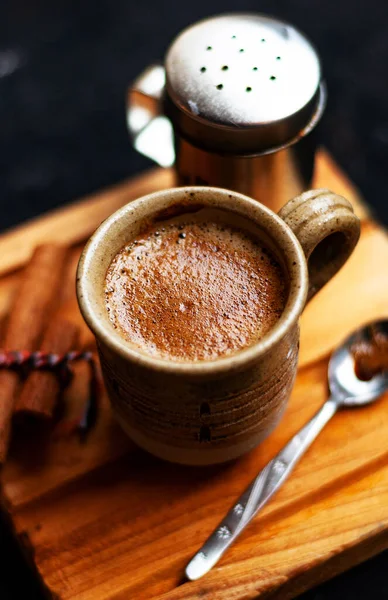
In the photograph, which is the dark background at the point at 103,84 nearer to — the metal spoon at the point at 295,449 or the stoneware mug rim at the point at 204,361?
the metal spoon at the point at 295,449

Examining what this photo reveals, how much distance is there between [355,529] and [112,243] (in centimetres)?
45

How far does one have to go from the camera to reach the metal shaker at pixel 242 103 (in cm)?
98

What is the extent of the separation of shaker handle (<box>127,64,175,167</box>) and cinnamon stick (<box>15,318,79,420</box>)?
303 mm

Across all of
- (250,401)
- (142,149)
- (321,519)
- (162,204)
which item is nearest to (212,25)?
(142,149)

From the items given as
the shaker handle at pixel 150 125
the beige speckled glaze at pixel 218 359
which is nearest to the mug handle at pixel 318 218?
the beige speckled glaze at pixel 218 359

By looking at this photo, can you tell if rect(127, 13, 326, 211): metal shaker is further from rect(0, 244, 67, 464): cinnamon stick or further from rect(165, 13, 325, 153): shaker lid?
rect(0, 244, 67, 464): cinnamon stick

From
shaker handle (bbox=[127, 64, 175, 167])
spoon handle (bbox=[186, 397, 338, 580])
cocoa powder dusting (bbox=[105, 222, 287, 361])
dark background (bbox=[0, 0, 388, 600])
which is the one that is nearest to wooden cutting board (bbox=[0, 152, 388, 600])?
spoon handle (bbox=[186, 397, 338, 580])

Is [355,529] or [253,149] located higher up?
[253,149]

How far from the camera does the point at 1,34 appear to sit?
1717 millimetres

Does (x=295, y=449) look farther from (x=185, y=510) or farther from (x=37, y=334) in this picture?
(x=37, y=334)

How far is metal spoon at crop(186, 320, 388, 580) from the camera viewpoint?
0.87 metres

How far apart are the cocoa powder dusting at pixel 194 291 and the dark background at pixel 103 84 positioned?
0.67 meters

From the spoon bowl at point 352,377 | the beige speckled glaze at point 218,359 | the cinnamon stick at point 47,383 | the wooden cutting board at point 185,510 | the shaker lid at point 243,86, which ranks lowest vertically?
the wooden cutting board at point 185,510

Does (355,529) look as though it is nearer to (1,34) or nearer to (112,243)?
(112,243)
